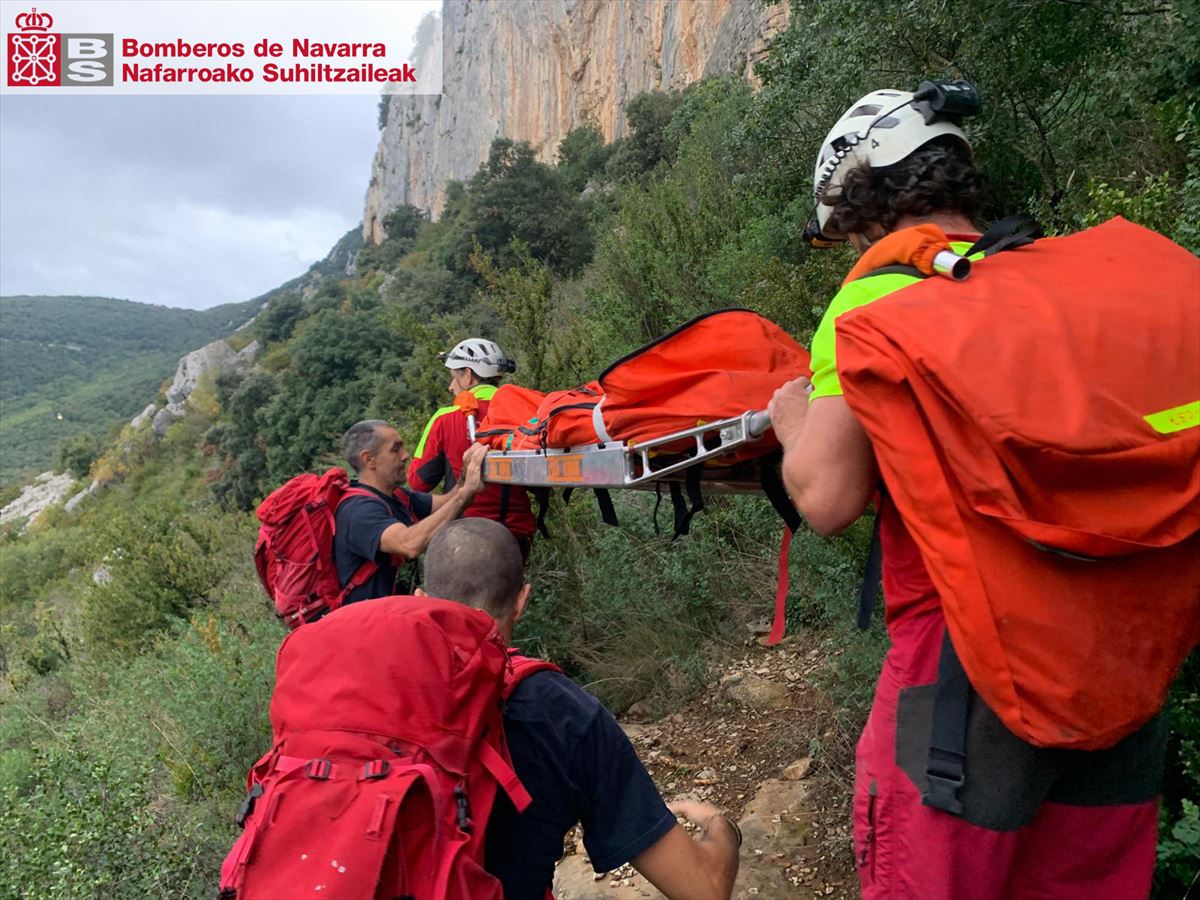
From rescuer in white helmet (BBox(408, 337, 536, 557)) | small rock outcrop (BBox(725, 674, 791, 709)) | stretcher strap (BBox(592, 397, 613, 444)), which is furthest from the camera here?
small rock outcrop (BBox(725, 674, 791, 709))

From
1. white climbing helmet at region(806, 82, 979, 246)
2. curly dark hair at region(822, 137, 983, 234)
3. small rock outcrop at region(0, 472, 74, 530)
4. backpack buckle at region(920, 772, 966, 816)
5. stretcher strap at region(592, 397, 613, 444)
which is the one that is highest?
white climbing helmet at region(806, 82, 979, 246)

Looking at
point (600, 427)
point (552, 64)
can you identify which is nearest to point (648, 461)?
point (600, 427)

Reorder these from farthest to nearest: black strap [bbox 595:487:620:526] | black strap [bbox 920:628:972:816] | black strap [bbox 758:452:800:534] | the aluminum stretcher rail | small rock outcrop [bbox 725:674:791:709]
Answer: small rock outcrop [bbox 725:674:791:709]
black strap [bbox 595:487:620:526]
black strap [bbox 758:452:800:534]
the aluminum stretcher rail
black strap [bbox 920:628:972:816]

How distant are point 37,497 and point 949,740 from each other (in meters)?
60.5

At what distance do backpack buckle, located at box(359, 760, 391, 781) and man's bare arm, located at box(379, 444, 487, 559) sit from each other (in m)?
1.99

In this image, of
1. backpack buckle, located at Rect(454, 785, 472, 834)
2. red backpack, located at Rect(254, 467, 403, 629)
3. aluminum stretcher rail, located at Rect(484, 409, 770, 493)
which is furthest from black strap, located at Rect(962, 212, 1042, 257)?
red backpack, located at Rect(254, 467, 403, 629)

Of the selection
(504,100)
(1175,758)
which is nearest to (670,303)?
(1175,758)

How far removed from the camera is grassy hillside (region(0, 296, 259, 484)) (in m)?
73.9

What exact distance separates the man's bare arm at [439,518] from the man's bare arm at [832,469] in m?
2.14

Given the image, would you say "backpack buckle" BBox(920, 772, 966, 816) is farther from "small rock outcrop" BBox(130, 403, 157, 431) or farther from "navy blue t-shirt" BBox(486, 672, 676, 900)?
"small rock outcrop" BBox(130, 403, 157, 431)

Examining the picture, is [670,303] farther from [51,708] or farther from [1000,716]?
[51,708]

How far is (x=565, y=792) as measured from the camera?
1759 millimetres

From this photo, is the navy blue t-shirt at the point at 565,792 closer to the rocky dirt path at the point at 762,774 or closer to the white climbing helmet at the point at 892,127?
the white climbing helmet at the point at 892,127

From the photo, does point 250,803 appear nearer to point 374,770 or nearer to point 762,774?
point 374,770
